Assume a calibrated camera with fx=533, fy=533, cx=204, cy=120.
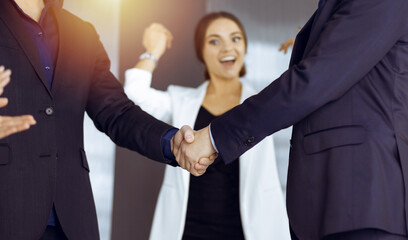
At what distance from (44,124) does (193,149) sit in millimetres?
468

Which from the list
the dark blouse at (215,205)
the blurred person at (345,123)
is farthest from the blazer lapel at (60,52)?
the dark blouse at (215,205)

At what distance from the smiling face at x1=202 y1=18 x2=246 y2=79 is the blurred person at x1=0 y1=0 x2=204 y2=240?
1.12m

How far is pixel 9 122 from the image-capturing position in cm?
110

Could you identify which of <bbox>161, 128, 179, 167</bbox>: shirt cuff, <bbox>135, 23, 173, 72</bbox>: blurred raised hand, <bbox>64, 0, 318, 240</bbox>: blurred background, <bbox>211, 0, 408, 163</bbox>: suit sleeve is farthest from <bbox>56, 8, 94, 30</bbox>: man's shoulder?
<bbox>64, 0, 318, 240</bbox>: blurred background

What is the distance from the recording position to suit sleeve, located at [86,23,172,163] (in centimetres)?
159

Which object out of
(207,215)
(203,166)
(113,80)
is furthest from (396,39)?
(207,215)

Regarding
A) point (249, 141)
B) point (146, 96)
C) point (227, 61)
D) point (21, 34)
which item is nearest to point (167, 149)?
point (249, 141)

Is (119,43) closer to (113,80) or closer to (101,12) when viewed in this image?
(101,12)

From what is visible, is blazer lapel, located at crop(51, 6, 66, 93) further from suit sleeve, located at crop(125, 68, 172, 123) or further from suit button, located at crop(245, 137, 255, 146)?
suit sleeve, located at crop(125, 68, 172, 123)

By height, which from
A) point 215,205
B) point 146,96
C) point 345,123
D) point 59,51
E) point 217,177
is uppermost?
point 59,51

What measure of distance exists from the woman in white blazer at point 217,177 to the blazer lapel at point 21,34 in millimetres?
1061

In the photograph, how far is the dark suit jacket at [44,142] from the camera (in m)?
1.21

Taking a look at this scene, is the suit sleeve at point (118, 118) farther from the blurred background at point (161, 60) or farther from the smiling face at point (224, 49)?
the blurred background at point (161, 60)

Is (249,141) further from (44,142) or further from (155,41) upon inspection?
(155,41)
